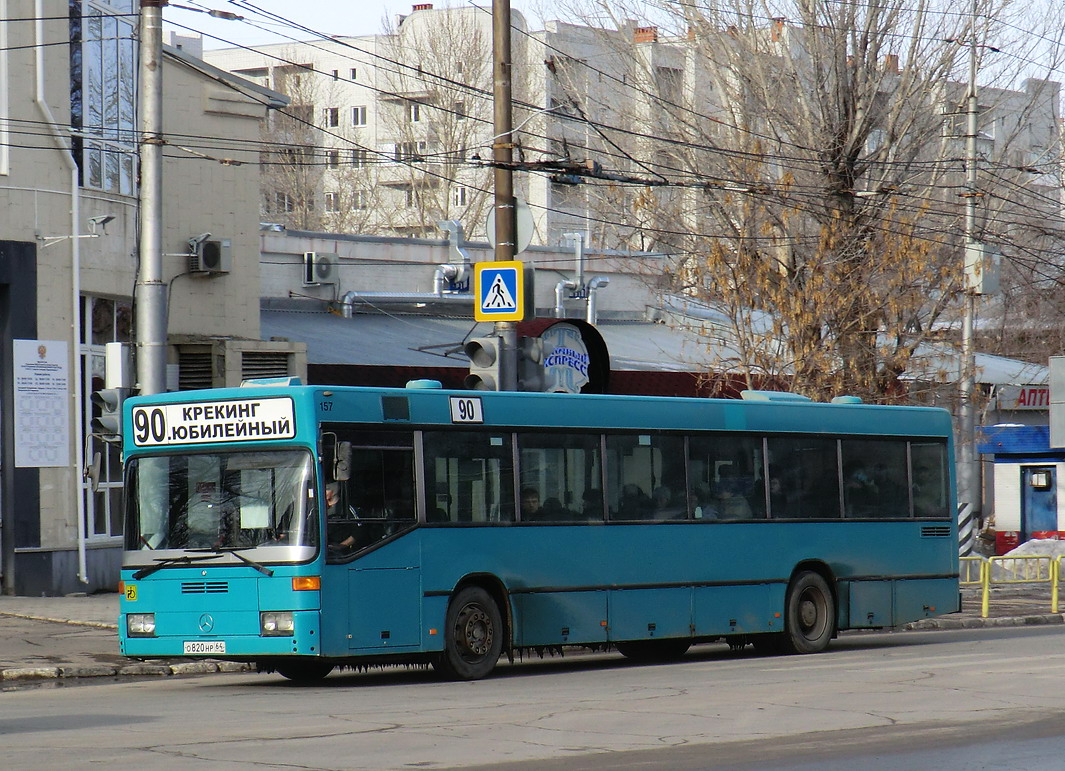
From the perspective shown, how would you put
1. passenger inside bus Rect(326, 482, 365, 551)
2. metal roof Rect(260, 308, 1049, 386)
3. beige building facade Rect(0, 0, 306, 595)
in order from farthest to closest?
metal roof Rect(260, 308, 1049, 386) → beige building facade Rect(0, 0, 306, 595) → passenger inside bus Rect(326, 482, 365, 551)

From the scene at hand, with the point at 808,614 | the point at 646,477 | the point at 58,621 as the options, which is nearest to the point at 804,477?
the point at 808,614

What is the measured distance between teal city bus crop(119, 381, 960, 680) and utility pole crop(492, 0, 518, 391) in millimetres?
1916

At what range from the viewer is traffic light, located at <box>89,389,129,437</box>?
49.3ft

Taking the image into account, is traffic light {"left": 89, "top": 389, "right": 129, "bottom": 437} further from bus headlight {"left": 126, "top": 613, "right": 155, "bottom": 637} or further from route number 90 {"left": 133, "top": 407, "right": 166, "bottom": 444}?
bus headlight {"left": 126, "top": 613, "right": 155, "bottom": 637}

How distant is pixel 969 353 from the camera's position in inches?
1147

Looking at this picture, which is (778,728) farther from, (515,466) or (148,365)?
(148,365)

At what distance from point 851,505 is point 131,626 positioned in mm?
8029

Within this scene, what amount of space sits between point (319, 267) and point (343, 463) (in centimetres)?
1730

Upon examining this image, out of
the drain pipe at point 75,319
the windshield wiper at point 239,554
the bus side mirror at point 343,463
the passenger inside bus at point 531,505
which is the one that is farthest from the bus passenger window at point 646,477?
the drain pipe at point 75,319

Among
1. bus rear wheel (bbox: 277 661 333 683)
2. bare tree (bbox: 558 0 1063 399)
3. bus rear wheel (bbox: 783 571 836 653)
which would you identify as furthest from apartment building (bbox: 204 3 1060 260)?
bus rear wheel (bbox: 277 661 333 683)

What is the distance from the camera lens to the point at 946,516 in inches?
746

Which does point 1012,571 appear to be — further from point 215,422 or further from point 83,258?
point 215,422

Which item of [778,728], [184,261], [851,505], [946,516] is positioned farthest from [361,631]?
[184,261]

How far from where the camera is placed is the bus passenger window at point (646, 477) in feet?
51.5
